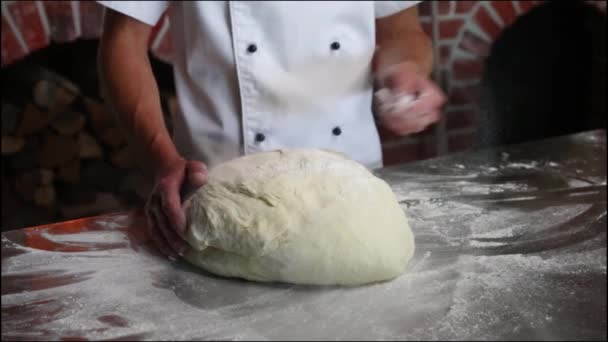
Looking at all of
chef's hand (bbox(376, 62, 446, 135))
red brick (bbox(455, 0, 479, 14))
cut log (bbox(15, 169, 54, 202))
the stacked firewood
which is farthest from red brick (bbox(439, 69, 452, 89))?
chef's hand (bbox(376, 62, 446, 135))

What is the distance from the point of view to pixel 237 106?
1058 mm

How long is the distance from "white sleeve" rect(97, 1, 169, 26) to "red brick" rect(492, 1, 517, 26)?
4.76 feet

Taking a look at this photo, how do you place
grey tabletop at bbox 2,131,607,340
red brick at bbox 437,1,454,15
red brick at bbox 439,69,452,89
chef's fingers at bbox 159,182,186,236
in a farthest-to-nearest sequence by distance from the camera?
red brick at bbox 439,69,452,89 → red brick at bbox 437,1,454,15 → chef's fingers at bbox 159,182,186,236 → grey tabletop at bbox 2,131,607,340

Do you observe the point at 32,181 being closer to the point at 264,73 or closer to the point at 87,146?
the point at 87,146

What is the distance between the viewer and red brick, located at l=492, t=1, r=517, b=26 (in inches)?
85.8

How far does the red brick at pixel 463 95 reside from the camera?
7.52 feet

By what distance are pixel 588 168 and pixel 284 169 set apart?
0.64 metres

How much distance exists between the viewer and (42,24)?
1.63 metres

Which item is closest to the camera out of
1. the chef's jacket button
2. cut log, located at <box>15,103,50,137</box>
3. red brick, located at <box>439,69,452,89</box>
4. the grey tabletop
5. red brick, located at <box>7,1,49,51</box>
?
the grey tabletop

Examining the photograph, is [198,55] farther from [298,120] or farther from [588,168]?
[588,168]

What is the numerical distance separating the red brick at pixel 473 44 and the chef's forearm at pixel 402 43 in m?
0.99

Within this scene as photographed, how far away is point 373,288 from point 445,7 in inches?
62.3

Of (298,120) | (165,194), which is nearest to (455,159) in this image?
(298,120)

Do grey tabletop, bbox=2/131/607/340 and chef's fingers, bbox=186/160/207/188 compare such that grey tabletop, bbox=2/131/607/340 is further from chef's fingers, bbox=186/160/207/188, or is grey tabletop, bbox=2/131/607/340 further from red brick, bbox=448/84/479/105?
red brick, bbox=448/84/479/105
